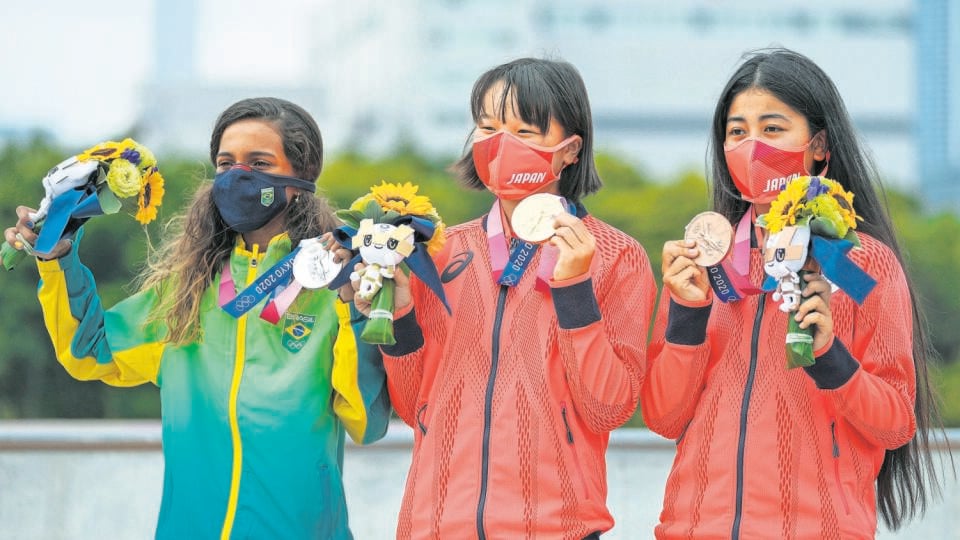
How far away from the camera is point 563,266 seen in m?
4.20

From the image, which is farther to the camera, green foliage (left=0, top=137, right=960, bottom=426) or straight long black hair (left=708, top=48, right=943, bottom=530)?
green foliage (left=0, top=137, right=960, bottom=426)

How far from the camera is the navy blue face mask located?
494 cm

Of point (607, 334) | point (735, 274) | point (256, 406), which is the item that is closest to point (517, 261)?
point (607, 334)

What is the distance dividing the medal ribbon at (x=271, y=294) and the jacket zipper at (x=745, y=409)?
1596 mm

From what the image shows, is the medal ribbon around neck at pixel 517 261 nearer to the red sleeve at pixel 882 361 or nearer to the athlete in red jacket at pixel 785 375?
the athlete in red jacket at pixel 785 375

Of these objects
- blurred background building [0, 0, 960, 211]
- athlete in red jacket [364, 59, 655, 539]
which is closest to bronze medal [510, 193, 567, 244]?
athlete in red jacket [364, 59, 655, 539]

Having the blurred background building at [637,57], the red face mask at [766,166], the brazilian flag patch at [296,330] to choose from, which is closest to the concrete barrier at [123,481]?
the brazilian flag patch at [296,330]

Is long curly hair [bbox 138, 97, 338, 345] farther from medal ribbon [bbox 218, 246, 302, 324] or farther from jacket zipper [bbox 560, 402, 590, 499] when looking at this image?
jacket zipper [bbox 560, 402, 590, 499]

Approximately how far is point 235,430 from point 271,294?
1.63 feet

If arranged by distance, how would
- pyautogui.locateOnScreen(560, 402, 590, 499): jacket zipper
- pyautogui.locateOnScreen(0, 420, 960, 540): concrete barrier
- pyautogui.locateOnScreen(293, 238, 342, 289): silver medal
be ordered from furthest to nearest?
pyautogui.locateOnScreen(0, 420, 960, 540): concrete barrier, pyautogui.locateOnScreen(293, 238, 342, 289): silver medal, pyautogui.locateOnScreen(560, 402, 590, 499): jacket zipper

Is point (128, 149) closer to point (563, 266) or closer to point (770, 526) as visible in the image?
point (563, 266)

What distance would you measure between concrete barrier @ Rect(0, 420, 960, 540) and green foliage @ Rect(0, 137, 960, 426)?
4.00 m

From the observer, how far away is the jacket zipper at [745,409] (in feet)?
14.0

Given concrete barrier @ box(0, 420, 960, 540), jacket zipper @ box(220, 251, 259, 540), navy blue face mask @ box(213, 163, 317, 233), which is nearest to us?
jacket zipper @ box(220, 251, 259, 540)
